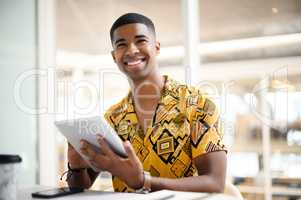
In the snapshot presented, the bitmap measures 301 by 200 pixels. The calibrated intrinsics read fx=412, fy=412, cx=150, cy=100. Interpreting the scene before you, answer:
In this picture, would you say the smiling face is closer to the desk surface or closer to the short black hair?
the short black hair

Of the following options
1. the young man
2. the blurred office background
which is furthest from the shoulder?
the blurred office background

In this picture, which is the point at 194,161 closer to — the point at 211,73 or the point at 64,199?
the point at 64,199

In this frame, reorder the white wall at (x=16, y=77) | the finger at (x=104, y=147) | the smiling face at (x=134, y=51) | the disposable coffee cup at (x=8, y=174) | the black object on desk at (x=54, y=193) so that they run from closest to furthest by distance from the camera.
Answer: the disposable coffee cup at (x=8, y=174) < the black object on desk at (x=54, y=193) < the finger at (x=104, y=147) < the smiling face at (x=134, y=51) < the white wall at (x=16, y=77)

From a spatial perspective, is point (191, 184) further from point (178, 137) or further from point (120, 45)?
point (120, 45)

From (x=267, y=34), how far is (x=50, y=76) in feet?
5.79

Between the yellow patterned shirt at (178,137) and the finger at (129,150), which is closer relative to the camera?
the finger at (129,150)

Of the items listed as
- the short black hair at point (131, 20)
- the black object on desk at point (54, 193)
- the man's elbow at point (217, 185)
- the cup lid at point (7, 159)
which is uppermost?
the short black hair at point (131, 20)

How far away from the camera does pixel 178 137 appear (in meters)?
1.40

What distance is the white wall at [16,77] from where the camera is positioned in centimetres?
303

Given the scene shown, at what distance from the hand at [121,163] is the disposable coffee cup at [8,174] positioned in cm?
31

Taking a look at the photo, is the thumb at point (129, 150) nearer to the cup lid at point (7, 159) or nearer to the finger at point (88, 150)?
the finger at point (88, 150)

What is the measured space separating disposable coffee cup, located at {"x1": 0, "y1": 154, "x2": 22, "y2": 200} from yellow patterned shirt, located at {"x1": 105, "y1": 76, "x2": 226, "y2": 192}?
0.58 meters

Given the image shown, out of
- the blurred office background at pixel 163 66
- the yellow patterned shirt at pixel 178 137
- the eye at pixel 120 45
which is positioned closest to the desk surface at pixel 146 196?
the yellow patterned shirt at pixel 178 137

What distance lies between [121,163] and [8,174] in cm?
37
